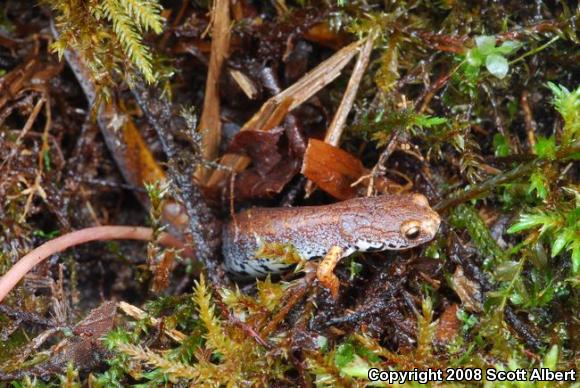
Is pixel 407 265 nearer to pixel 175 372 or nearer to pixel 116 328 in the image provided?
pixel 175 372

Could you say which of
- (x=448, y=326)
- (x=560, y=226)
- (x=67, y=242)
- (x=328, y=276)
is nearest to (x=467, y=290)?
(x=448, y=326)

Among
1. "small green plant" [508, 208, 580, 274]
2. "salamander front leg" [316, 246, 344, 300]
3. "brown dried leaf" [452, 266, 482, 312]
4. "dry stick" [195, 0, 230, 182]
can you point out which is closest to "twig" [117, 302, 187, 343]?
"salamander front leg" [316, 246, 344, 300]

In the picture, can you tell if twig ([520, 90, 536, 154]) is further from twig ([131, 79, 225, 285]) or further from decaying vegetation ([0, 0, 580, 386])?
twig ([131, 79, 225, 285])

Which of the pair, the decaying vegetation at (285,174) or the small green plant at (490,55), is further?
the small green plant at (490,55)

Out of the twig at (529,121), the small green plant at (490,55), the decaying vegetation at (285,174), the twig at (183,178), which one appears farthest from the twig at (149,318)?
the twig at (529,121)

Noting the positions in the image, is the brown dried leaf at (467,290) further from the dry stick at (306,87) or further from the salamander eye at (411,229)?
the dry stick at (306,87)

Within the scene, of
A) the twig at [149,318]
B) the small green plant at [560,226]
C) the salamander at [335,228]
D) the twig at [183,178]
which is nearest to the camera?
the small green plant at [560,226]
